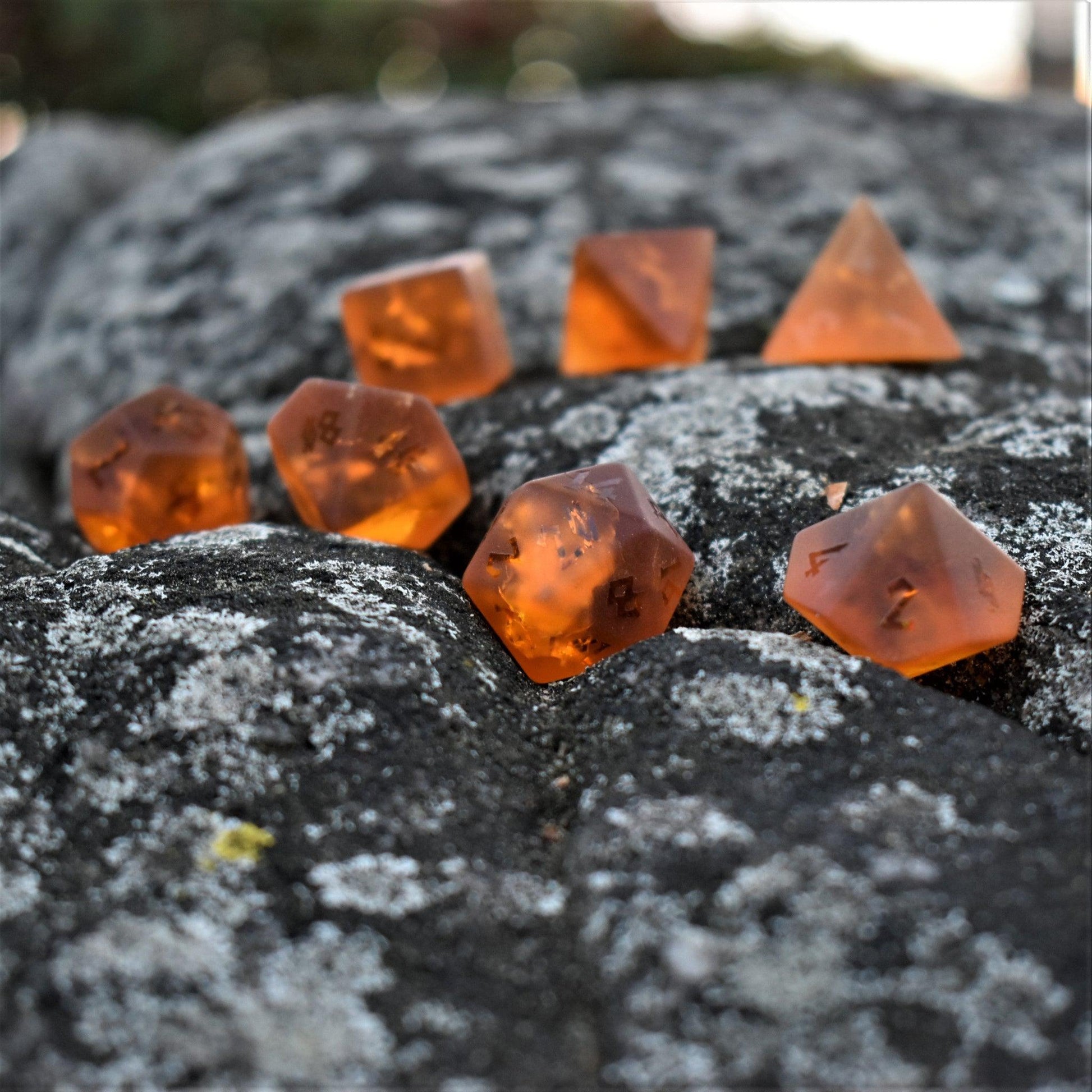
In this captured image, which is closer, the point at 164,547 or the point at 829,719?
the point at 829,719

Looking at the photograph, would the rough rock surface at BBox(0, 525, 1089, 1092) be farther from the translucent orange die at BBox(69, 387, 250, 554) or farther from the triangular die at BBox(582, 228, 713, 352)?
the triangular die at BBox(582, 228, 713, 352)

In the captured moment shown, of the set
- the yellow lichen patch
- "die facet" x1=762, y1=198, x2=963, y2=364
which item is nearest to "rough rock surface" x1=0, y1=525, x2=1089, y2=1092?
the yellow lichen patch

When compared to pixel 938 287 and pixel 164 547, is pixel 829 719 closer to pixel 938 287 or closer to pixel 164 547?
pixel 164 547

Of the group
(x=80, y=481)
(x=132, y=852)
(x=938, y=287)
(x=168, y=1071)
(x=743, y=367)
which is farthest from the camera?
(x=938, y=287)

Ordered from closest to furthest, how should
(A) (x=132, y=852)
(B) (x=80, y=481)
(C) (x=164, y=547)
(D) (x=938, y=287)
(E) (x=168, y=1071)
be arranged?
(E) (x=168, y=1071) → (A) (x=132, y=852) → (C) (x=164, y=547) → (B) (x=80, y=481) → (D) (x=938, y=287)

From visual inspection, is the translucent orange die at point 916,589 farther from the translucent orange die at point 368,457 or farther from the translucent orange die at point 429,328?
the translucent orange die at point 429,328

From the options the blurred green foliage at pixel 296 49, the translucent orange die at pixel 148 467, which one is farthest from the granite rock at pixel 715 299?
the blurred green foliage at pixel 296 49

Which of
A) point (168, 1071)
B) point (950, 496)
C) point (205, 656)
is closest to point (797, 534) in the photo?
point (950, 496)
